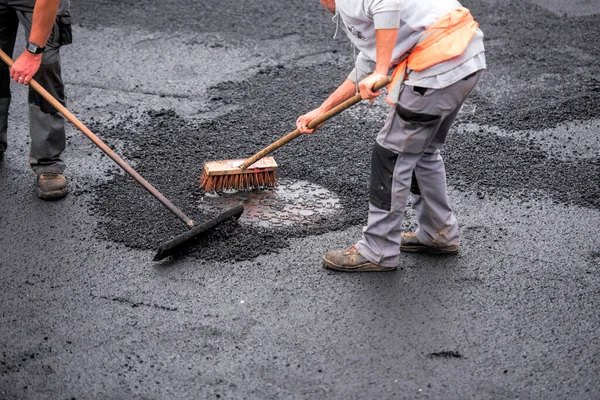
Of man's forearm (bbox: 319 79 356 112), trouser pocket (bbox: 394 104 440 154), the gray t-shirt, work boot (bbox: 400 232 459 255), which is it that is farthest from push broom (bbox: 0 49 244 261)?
the gray t-shirt

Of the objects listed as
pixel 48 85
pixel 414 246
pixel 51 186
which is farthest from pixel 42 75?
pixel 414 246

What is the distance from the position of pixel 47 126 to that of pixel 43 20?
83 cm

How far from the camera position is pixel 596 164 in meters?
5.44

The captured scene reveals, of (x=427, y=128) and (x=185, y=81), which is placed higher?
(x=427, y=128)

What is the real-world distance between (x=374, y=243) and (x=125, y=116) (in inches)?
Answer: 113

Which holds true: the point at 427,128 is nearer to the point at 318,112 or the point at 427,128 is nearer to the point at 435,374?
the point at 318,112

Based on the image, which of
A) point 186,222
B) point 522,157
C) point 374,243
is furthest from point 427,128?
point 522,157

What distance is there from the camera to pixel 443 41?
3.68m

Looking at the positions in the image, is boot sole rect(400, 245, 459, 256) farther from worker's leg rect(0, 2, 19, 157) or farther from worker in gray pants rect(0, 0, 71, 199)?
worker's leg rect(0, 2, 19, 157)

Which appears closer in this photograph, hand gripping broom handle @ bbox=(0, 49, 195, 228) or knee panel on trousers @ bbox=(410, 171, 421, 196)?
knee panel on trousers @ bbox=(410, 171, 421, 196)

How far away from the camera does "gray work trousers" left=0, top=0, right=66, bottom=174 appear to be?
4828 mm

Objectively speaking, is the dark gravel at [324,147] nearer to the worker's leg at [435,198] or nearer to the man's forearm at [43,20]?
the worker's leg at [435,198]

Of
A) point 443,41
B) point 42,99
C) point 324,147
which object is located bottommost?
point 324,147

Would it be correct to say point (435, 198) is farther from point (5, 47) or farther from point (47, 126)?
point (5, 47)
